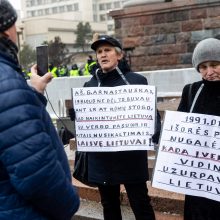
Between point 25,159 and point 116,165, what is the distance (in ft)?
5.22

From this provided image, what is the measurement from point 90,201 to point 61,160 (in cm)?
288

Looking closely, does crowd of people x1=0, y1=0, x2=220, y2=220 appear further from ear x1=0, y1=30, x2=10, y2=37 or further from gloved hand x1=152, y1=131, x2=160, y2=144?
gloved hand x1=152, y1=131, x2=160, y2=144

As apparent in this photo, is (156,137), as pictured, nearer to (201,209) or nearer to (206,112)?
(206,112)

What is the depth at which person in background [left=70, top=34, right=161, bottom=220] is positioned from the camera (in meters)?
3.29

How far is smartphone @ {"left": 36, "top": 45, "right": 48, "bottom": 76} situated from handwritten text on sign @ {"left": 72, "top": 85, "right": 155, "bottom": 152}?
98 cm

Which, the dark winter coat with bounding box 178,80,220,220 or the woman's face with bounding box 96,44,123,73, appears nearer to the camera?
the dark winter coat with bounding box 178,80,220,220

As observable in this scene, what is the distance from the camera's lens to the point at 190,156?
2906 millimetres

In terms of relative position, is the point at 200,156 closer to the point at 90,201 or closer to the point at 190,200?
the point at 190,200

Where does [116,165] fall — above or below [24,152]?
below

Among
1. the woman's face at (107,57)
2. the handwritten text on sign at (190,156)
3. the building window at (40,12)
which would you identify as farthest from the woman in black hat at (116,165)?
the building window at (40,12)

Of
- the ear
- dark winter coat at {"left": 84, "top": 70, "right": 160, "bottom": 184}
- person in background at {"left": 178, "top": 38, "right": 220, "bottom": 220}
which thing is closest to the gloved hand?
dark winter coat at {"left": 84, "top": 70, "right": 160, "bottom": 184}

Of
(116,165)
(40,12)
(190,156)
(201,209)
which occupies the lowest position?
(201,209)

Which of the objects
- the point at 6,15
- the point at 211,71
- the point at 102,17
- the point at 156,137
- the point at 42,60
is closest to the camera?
the point at 6,15

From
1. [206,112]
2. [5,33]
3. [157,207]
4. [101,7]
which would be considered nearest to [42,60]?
[5,33]
